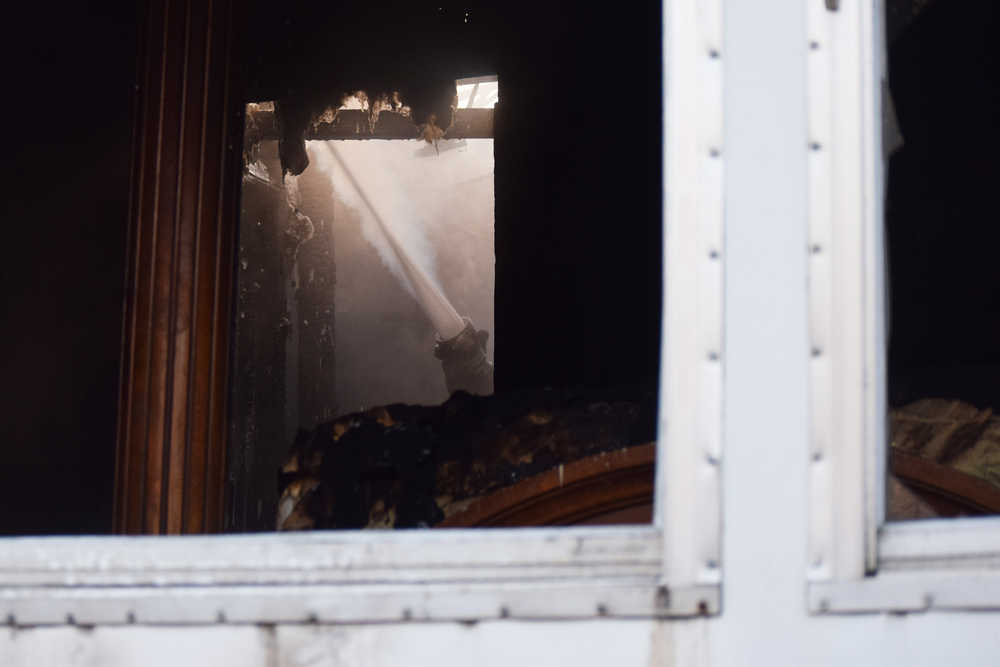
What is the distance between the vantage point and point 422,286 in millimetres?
10102

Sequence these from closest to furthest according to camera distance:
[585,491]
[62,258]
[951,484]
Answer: [951,484]
[585,491]
[62,258]

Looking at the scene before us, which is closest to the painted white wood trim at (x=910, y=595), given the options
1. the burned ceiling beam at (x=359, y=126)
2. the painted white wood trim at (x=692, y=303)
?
Answer: the painted white wood trim at (x=692, y=303)

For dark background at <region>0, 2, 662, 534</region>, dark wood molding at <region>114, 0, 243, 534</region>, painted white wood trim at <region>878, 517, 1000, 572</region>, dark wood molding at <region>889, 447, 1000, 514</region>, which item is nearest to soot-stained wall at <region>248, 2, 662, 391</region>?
dark background at <region>0, 2, 662, 534</region>

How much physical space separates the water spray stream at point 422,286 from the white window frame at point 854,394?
8.43 m

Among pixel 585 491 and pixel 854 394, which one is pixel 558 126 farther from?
pixel 854 394

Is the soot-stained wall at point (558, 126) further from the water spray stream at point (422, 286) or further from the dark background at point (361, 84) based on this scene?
the water spray stream at point (422, 286)

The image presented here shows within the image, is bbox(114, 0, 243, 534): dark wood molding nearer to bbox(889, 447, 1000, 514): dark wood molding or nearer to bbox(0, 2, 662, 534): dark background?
bbox(0, 2, 662, 534): dark background

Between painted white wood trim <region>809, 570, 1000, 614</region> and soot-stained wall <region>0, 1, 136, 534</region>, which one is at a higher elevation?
soot-stained wall <region>0, 1, 136, 534</region>

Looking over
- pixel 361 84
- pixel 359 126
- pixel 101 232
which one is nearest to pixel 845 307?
pixel 101 232

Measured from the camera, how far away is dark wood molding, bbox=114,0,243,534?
2.58 m

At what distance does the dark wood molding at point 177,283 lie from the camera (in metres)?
2.58

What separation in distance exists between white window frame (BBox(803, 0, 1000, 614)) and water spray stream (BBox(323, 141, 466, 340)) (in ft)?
27.6

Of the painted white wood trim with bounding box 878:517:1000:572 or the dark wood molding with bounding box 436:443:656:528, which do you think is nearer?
the painted white wood trim with bounding box 878:517:1000:572

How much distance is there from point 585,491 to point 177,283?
1.44m
